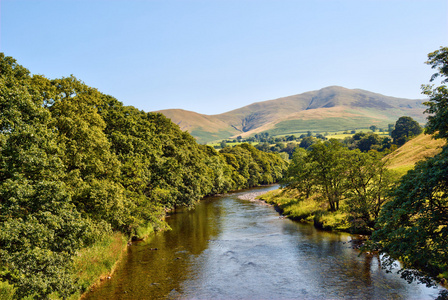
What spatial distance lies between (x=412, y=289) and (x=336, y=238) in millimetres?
16824

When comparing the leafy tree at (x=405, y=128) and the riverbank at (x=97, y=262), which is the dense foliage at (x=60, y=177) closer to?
the riverbank at (x=97, y=262)

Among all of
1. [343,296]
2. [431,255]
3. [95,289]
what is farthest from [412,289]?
[95,289]

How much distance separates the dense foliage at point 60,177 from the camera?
685 inches

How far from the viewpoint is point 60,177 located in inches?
965

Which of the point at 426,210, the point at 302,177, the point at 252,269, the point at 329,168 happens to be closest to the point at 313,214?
the point at 302,177

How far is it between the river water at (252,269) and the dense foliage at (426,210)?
8.43 meters

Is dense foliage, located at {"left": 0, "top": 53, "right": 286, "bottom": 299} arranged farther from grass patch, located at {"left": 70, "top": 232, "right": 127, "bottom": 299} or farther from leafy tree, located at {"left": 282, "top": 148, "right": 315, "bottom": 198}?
leafy tree, located at {"left": 282, "top": 148, "right": 315, "bottom": 198}

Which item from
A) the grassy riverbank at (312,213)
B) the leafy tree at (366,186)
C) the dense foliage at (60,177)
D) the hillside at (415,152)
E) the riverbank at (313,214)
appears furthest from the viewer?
the hillside at (415,152)

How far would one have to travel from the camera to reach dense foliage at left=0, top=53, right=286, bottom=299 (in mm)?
17406

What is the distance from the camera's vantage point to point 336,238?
133ft

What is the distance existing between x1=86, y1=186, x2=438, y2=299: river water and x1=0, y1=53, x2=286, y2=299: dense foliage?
15.3ft

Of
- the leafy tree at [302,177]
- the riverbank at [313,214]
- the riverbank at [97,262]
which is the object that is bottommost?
the riverbank at [313,214]

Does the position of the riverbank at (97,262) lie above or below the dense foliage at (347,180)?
below

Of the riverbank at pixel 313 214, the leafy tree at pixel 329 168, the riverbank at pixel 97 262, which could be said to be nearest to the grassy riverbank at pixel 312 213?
the riverbank at pixel 313 214
